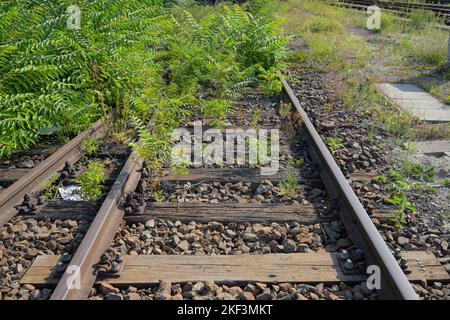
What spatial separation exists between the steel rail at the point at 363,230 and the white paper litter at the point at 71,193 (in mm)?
2227

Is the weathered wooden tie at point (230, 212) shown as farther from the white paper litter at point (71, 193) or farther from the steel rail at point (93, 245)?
the white paper litter at point (71, 193)

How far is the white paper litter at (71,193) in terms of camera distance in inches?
149

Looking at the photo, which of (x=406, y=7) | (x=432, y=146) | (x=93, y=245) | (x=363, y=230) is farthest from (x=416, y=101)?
(x=406, y=7)

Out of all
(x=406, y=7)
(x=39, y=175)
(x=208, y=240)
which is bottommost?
(x=208, y=240)

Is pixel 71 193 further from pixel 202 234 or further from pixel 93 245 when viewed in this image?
pixel 202 234

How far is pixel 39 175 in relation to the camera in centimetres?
403

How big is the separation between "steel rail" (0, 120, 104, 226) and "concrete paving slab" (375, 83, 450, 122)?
4.47 meters

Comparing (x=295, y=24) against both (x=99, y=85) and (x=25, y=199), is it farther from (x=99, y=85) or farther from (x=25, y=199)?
(x=25, y=199)

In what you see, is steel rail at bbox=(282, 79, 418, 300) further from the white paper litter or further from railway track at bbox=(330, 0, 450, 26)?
railway track at bbox=(330, 0, 450, 26)

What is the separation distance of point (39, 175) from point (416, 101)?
224 inches

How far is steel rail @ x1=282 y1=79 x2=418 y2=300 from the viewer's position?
2488mm

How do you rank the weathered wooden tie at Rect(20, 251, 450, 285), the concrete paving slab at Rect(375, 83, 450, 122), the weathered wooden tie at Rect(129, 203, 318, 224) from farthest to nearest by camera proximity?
the concrete paving slab at Rect(375, 83, 450, 122) < the weathered wooden tie at Rect(129, 203, 318, 224) < the weathered wooden tie at Rect(20, 251, 450, 285)

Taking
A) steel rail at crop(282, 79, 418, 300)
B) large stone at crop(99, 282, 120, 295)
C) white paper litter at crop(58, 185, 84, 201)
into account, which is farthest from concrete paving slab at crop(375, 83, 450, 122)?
large stone at crop(99, 282, 120, 295)
